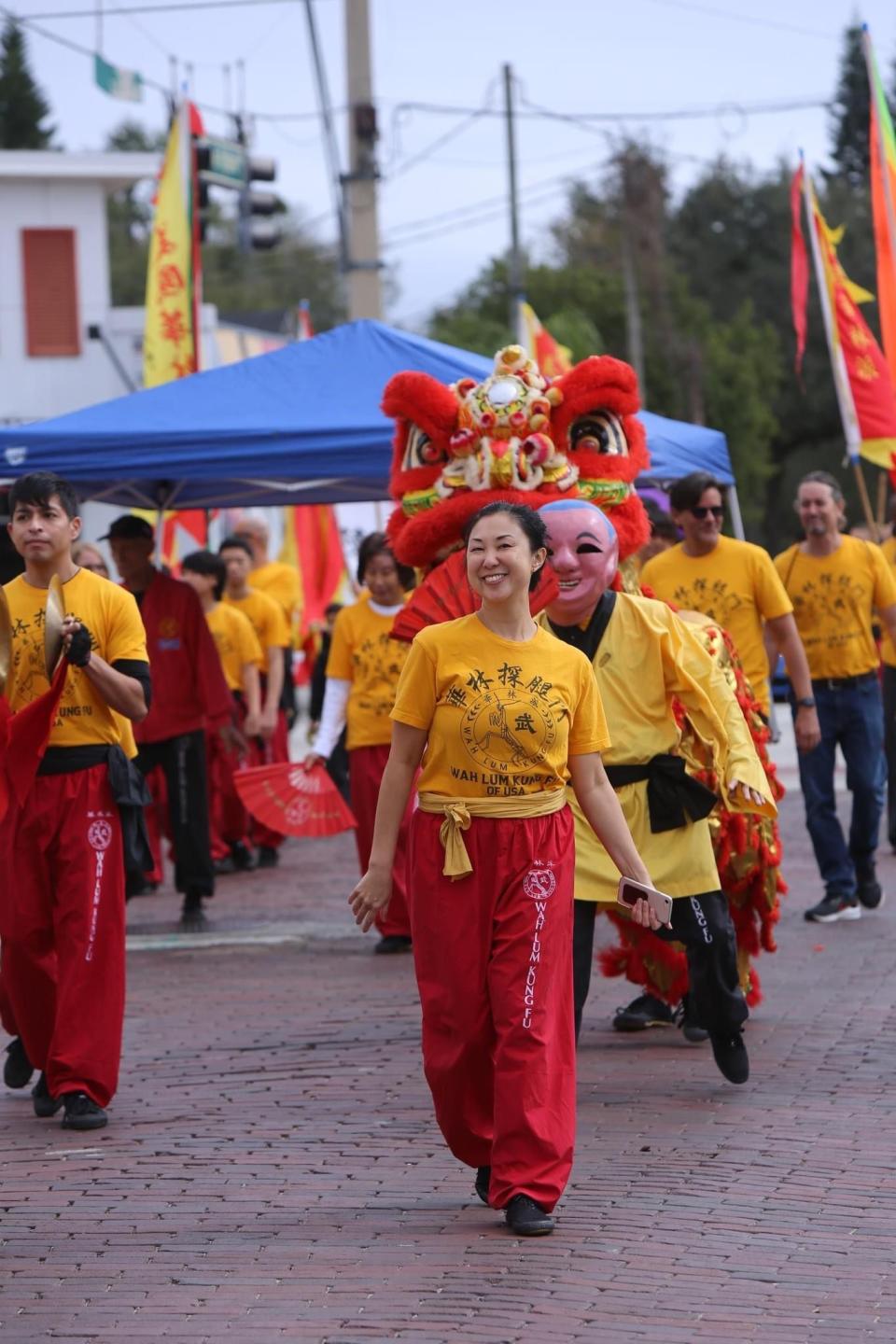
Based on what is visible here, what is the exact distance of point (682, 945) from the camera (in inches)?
285

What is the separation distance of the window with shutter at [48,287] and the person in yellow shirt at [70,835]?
26.5 metres

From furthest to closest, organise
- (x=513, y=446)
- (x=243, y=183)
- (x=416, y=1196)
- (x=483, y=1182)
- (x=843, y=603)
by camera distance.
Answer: (x=243, y=183)
(x=843, y=603)
(x=513, y=446)
(x=416, y=1196)
(x=483, y=1182)

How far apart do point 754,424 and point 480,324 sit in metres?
6.52

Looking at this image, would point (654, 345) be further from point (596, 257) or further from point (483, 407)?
point (483, 407)

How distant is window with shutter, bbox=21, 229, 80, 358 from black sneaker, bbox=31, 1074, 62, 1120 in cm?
2677

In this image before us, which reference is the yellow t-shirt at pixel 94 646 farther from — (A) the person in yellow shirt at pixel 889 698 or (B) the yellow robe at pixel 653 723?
(A) the person in yellow shirt at pixel 889 698

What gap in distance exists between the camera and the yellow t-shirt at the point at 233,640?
12.4 metres

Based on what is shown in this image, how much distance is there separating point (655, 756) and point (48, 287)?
27152 millimetres

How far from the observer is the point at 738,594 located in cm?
890

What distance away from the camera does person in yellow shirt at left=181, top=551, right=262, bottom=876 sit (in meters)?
11.9

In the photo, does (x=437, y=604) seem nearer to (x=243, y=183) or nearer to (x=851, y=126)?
(x=243, y=183)

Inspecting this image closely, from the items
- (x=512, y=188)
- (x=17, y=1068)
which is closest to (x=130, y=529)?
(x=17, y=1068)

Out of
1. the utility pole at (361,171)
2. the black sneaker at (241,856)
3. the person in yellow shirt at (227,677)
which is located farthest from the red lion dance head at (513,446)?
the utility pole at (361,171)

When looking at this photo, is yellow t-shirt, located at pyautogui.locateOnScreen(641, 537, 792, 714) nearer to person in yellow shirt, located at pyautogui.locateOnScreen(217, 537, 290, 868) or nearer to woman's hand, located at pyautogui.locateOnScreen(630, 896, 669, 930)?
woman's hand, located at pyautogui.locateOnScreen(630, 896, 669, 930)
